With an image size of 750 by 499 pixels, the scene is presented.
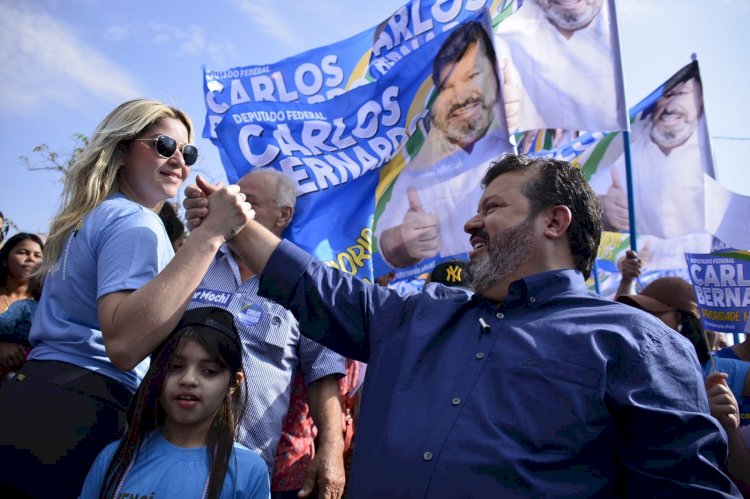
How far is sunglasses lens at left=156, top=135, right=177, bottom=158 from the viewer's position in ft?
7.97

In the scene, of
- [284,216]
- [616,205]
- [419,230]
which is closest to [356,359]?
[284,216]

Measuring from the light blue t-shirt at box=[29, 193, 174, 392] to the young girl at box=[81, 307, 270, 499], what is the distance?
22 centimetres

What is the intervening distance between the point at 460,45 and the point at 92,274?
13.6 ft

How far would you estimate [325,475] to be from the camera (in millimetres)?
2889

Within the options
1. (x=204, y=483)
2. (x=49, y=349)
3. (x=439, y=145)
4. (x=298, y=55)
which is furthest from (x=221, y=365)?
(x=298, y=55)

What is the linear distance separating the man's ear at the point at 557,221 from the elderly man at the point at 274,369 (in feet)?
3.85

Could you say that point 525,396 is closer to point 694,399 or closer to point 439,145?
point 694,399

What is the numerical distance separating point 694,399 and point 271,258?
4.25ft

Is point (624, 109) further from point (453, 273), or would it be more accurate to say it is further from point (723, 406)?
point (723, 406)

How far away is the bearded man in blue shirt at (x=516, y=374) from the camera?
1846 mm

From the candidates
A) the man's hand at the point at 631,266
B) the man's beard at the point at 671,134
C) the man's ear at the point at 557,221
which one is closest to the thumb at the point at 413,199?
the man's hand at the point at 631,266

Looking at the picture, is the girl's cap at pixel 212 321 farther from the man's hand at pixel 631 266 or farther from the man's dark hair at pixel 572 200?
the man's hand at pixel 631 266

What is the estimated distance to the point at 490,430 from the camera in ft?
6.28

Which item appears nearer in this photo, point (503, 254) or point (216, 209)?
point (216, 209)
